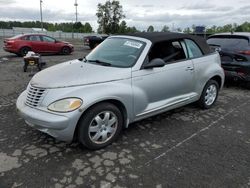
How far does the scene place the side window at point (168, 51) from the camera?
4270 mm

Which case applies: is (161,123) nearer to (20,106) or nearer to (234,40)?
(20,106)

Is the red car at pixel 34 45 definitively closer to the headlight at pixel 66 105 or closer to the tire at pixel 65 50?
the tire at pixel 65 50

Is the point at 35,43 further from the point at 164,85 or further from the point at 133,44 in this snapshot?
the point at 164,85

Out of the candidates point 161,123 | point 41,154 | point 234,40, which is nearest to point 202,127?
point 161,123

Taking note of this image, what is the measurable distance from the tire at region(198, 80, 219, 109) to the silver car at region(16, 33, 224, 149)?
0.10ft

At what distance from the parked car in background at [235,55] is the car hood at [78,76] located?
14.0 feet

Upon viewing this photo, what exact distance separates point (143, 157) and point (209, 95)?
2.68m

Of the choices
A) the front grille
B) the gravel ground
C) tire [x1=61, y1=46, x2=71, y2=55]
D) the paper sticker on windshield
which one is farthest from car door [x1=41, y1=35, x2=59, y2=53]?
the front grille

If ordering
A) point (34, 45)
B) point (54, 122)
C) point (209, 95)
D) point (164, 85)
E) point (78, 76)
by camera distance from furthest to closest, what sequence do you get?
point (34, 45), point (209, 95), point (164, 85), point (78, 76), point (54, 122)

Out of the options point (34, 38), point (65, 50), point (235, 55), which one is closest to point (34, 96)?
point (235, 55)

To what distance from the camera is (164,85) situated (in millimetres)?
4230

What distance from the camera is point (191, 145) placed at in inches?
149

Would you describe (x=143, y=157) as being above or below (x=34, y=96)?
below

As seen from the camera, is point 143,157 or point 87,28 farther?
point 87,28
